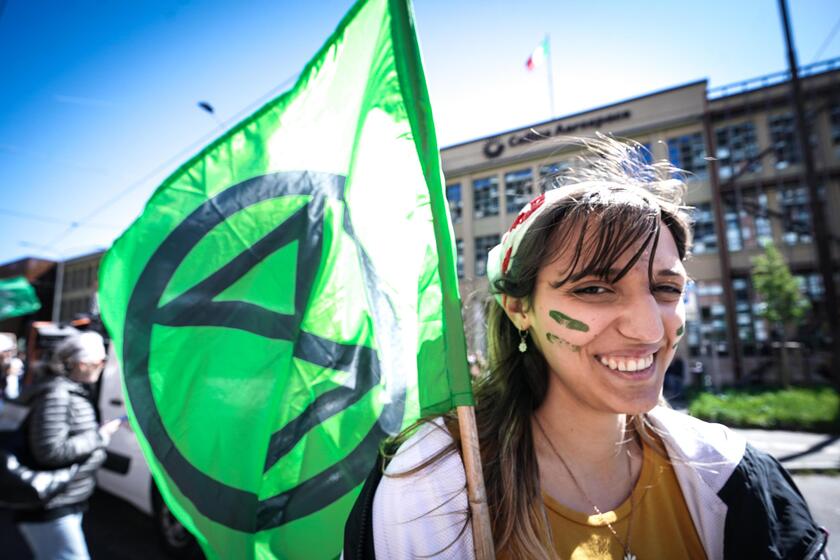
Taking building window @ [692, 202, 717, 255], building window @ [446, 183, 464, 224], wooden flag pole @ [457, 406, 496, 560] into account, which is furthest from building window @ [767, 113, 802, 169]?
wooden flag pole @ [457, 406, 496, 560]

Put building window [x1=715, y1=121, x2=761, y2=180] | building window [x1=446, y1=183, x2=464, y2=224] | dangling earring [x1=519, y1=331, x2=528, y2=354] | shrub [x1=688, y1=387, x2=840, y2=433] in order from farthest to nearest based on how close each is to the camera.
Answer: building window [x1=446, y1=183, x2=464, y2=224] < building window [x1=715, y1=121, x2=761, y2=180] < shrub [x1=688, y1=387, x2=840, y2=433] < dangling earring [x1=519, y1=331, x2=528, y2=354]

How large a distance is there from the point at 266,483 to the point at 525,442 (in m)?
1.06

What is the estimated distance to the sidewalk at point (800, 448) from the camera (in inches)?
276

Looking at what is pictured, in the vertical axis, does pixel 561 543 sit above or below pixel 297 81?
below

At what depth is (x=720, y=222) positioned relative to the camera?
2075 cm

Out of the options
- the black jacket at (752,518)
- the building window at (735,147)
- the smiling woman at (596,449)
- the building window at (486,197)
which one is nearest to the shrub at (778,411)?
the black jacket at (752,518)

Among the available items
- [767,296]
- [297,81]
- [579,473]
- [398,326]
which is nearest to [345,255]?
[398,326]

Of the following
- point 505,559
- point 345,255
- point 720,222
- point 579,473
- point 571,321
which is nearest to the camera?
point 505,559

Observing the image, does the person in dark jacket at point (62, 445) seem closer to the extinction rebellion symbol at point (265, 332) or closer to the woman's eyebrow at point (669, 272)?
the extinction rebellion symbol at point (265, 332)

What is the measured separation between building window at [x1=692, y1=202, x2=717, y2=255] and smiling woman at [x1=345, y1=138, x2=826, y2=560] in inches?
911

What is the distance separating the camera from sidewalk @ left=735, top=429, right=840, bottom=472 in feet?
23.0

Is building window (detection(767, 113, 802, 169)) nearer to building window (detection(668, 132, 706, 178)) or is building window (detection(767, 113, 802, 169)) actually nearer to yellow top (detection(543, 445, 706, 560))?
building window (detection(668, 132, 706, 178))

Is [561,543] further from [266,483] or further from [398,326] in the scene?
[266,483]

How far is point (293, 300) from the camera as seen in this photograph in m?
1.93
